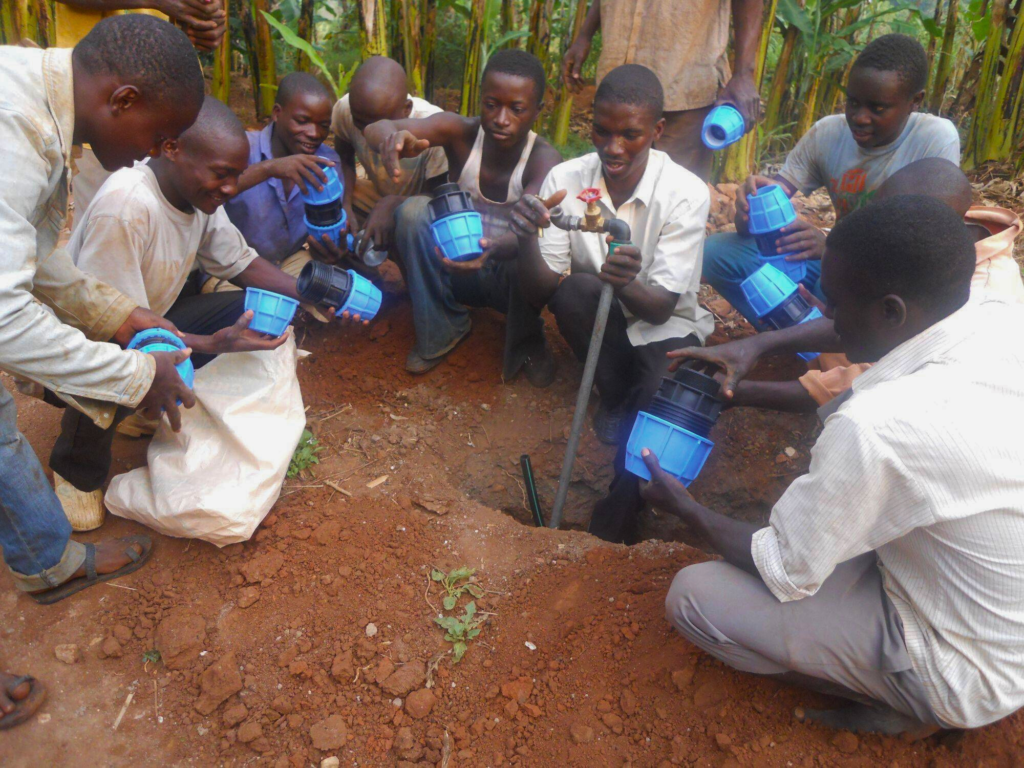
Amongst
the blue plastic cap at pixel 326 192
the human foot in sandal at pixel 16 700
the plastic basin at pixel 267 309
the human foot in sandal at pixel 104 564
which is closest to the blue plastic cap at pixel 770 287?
the plastic basin at pixel 267 309

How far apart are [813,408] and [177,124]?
7.81 ft

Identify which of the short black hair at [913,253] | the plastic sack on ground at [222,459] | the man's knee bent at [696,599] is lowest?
the plastic sack on ground at [222,459]

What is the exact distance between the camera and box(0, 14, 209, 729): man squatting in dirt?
1.71 m

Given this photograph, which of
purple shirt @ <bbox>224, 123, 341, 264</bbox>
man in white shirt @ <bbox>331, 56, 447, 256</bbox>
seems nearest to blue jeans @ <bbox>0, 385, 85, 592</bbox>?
purple shirt @ <bbox>224, 123, 341, 264</bbox>

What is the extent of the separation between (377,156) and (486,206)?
0.68m

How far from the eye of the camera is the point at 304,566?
248 centimetres

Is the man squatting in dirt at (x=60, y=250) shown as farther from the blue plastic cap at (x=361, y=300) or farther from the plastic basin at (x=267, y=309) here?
the blue plastic cap at (x=361, y=300)

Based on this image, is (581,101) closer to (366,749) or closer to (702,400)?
(702,400)

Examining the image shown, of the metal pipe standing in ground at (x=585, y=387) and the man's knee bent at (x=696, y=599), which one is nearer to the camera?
the man's knee bent at (x=696, y=599)

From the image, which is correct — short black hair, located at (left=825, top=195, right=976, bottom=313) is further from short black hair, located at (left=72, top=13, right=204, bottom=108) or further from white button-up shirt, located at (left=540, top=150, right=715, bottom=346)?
short black hair, located at (left=72, top=13, right=204, bottom=108)

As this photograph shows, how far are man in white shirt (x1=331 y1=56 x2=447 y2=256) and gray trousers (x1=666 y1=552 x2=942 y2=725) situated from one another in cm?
236

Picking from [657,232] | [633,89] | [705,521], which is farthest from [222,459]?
[633,89]

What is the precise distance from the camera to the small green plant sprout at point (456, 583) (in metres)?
2.39

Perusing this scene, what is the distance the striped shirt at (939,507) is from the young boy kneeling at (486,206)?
182 centimetres
